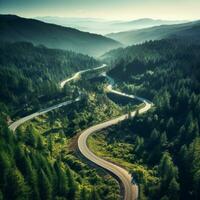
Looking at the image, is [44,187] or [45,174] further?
[45,174]

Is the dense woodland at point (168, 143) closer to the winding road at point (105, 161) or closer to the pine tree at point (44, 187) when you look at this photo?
the winding road at point (105, 161)

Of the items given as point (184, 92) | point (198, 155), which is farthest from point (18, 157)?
point (184, 92)

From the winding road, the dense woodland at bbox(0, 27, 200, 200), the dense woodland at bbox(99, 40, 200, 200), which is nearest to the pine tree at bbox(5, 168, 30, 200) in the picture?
the dense woodland at bbox(0, 27, 200, 200)

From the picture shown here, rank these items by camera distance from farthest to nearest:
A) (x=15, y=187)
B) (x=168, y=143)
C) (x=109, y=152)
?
(x=168, y=143), (x=109, y=152), (x=15, y=187)

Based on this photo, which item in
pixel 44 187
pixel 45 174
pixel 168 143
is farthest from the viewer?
pixel 168 143

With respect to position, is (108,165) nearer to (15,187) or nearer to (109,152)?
(109,152)

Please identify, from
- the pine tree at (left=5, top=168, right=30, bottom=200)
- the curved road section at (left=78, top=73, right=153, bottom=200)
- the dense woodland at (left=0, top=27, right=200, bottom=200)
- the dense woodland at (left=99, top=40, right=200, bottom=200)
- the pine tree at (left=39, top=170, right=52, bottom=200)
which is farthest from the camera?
the curved road section at (left=78, top=73, right=153, bottom=200)

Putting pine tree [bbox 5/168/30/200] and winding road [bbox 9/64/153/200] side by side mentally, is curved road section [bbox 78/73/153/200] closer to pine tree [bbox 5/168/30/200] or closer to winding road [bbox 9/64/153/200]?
winding road [bbox 9/64/153/200]

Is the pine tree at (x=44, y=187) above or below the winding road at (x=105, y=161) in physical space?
above

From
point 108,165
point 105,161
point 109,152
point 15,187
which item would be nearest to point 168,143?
point 109,152

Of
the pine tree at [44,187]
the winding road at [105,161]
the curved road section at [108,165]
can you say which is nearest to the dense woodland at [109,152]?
the pine tree at [44,187]

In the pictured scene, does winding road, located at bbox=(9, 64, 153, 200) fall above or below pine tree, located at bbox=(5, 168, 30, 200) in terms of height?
below
